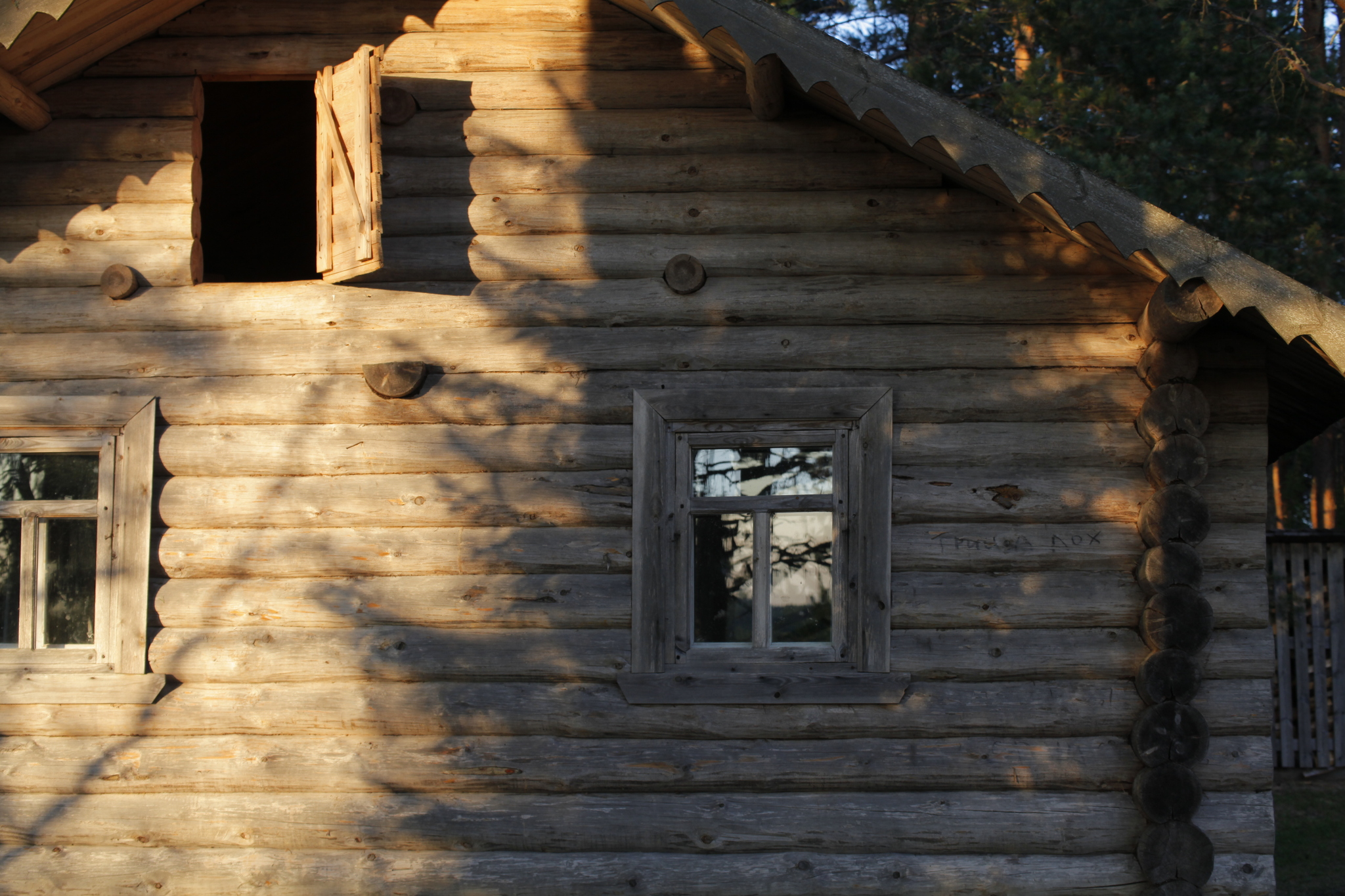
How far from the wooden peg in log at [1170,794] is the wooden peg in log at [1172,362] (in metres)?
1.88

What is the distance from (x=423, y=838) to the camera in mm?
5195

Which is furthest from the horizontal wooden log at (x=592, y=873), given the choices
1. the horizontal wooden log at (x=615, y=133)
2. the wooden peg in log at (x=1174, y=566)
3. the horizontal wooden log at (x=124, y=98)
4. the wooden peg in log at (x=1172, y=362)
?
the horizontal wooden log at (x=124, y=98)

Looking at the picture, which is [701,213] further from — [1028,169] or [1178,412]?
[1178,412]

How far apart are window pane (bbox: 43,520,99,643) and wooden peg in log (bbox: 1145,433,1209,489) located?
5506mm

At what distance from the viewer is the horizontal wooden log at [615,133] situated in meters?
5.47

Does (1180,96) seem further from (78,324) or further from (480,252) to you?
(78,324)

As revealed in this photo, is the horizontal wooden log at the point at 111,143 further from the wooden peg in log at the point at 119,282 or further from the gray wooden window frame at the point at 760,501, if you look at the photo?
the gray wooden window frame at the point at 760,501

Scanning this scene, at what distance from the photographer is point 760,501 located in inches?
209

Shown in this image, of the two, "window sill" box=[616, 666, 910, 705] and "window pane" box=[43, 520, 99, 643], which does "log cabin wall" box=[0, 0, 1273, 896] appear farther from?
"window pane" box=[43, 520, 99, 643]

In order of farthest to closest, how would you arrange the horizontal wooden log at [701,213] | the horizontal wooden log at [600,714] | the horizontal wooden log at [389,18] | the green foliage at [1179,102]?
1. the green foliage at [1179,102]
2. the horizontal wooden log at [389,18]
3. the horizontal wooden log at [701,213]
4. the horizontal wooden log at [600,714]

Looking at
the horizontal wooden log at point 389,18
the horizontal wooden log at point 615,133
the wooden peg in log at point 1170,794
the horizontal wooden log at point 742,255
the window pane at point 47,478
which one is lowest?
the wooden peg in log at point 1170,794

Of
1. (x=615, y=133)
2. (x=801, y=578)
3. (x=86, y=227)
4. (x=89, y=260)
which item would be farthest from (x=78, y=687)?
(x=615, y=133)

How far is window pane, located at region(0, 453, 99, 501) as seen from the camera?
556cm

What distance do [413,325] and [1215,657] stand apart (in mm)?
4429
